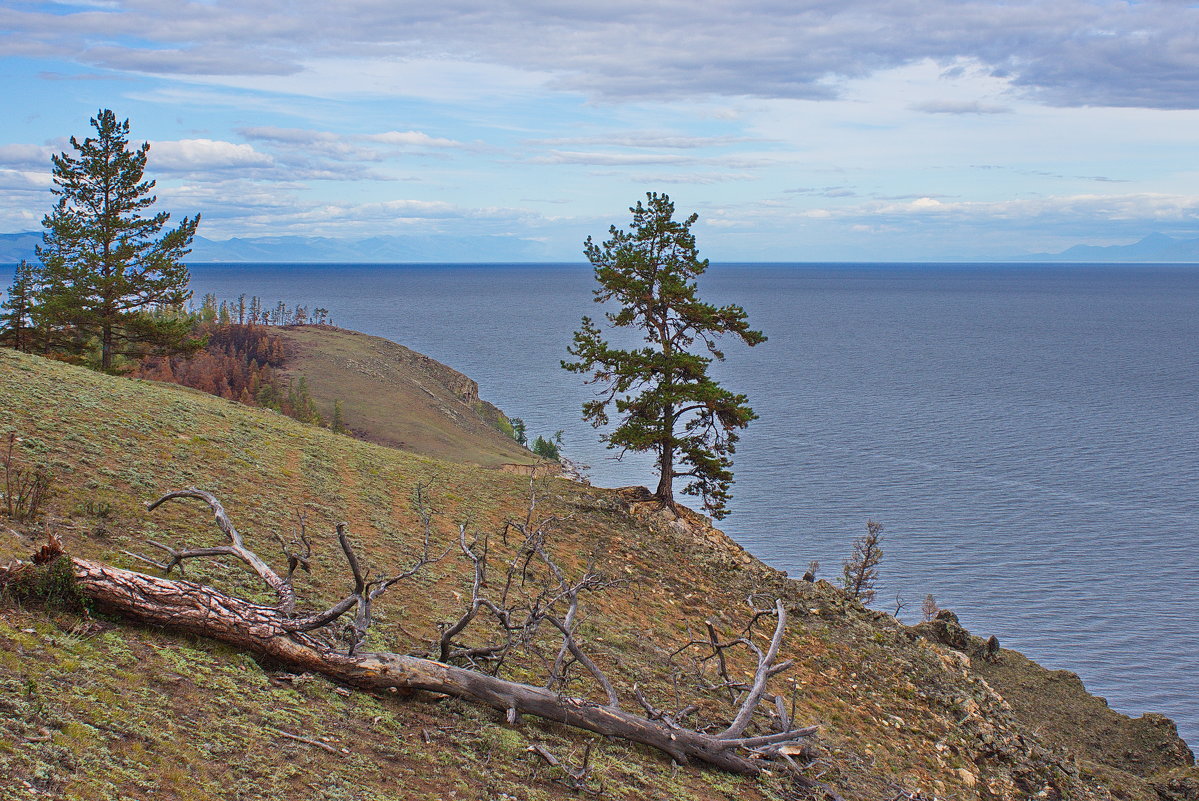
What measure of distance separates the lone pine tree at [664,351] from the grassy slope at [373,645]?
290 cm

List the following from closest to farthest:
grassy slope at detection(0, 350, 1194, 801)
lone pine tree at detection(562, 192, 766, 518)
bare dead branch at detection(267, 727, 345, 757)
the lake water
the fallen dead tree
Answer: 1. grassy slope at detection(0, 350, 1194, 801)
2. bare dead branch at detection(267, 727, 345, 757)
3. the fallen dead tree
4. lone pine tree at detection(562, 192, 766, 518)
5. the lake water

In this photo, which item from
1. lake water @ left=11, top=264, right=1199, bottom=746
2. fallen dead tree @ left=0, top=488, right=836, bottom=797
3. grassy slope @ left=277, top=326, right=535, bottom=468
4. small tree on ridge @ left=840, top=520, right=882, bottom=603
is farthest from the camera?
grassy slope @ left=277, top=326, right=535, bottom=468

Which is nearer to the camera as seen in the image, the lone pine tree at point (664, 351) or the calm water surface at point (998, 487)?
the lone pine tree at point (664, 351)

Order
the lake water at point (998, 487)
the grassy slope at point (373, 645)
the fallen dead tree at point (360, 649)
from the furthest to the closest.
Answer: the lake water at point (998, 487) < the fallen dead tree at point (360, 649) < the grassy slope at point (373, 645)

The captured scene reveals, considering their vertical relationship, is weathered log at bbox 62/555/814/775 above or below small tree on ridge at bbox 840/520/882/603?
above

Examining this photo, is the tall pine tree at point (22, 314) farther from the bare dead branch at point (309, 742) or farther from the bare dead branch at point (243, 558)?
the bare dead branch at point (309, 742)

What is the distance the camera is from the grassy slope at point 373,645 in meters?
9.75

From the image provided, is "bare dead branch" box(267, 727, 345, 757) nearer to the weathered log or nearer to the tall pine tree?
the weathered log

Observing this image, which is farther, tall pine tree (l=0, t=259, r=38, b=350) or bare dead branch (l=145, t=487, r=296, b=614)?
tall pine tree (l=0, t=259, r=38, b=350)

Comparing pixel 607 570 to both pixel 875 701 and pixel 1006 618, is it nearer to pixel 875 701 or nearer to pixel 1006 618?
pixel 875 701

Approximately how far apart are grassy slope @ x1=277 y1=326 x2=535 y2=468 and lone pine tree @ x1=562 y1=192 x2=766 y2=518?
20831 mm

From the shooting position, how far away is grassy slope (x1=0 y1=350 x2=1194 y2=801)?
32.0 feet

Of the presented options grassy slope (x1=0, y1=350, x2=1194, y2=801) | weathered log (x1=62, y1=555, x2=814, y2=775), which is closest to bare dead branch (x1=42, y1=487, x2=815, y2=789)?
weathered log (x1=62, y1=555, x2=814, y2=775)

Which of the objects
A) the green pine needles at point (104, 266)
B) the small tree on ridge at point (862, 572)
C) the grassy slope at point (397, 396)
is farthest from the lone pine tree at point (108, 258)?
the small tree on ridge at point (862, 572)
